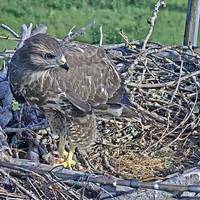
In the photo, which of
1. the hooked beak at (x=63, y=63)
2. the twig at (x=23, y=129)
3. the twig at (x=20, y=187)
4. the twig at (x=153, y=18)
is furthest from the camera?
the twig at (x=153, y=18)

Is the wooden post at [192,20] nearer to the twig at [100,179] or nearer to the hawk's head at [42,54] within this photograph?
the hawk's head at [42,54]

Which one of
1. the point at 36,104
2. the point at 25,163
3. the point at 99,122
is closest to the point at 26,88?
the point at 36,104

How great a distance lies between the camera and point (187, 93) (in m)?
6.51

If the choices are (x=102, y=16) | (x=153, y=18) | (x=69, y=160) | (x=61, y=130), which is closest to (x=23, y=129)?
(x=61, y=130)

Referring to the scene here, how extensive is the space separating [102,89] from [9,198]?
116 centimetres

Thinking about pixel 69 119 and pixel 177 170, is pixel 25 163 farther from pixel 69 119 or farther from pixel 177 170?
pixel 177 170

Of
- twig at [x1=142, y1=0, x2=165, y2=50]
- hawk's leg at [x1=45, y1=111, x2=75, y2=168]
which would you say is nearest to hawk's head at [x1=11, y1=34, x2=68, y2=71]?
hawk's leg at [x1=45, y1=111, x2=75, y2=168]

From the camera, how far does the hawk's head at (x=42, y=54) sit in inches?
205

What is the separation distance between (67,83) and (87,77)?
240 mm

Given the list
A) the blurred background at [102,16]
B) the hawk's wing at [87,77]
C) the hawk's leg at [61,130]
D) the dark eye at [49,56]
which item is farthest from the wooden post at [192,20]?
the blurred background at [102,16]

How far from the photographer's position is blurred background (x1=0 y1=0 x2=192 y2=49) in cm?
1238

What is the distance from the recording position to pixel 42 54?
523 cm

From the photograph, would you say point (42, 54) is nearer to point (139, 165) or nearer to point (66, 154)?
point (66, 154)

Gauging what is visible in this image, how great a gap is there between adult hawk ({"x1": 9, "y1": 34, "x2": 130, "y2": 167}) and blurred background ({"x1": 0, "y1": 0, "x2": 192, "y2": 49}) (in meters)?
6.05
